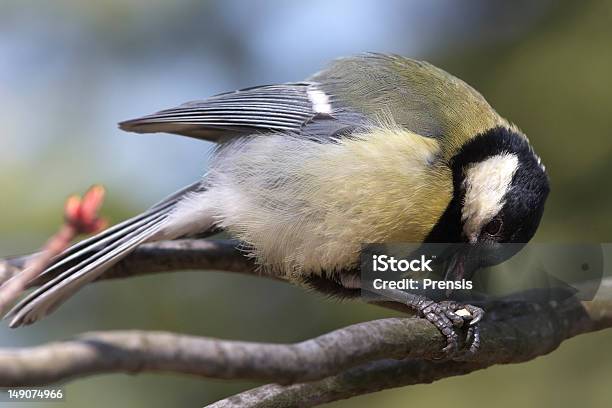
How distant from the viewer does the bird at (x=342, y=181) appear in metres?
1.70

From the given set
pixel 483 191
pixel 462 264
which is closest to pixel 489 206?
pixel 483 191

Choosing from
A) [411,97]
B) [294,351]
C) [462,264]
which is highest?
[411,97]

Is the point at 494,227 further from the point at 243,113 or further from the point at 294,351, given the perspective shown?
the point at 294,351

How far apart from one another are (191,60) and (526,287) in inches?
65.6

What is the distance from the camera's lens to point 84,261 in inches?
68.8

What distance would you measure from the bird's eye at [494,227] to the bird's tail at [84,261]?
0.82m

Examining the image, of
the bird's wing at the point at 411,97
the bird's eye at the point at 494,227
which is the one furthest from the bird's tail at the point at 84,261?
the bird's eye at the point at 494,227

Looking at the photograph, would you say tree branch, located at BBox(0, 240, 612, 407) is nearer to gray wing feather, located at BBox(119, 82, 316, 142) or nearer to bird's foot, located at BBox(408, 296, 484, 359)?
bird's foot, located at BBox(408, 296, 484, 359)

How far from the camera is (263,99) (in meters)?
2.05

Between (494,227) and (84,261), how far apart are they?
37.4 inches

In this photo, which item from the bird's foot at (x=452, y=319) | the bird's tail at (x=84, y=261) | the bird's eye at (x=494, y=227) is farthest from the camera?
the bird's eye at (x=494, y=227)

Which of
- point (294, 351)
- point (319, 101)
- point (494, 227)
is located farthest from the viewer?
point (319, 101)

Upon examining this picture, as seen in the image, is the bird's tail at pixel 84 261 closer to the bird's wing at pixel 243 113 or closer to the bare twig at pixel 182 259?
the bare twig at pixel 182 259

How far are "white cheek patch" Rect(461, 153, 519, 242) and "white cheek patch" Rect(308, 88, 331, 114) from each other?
414mm
